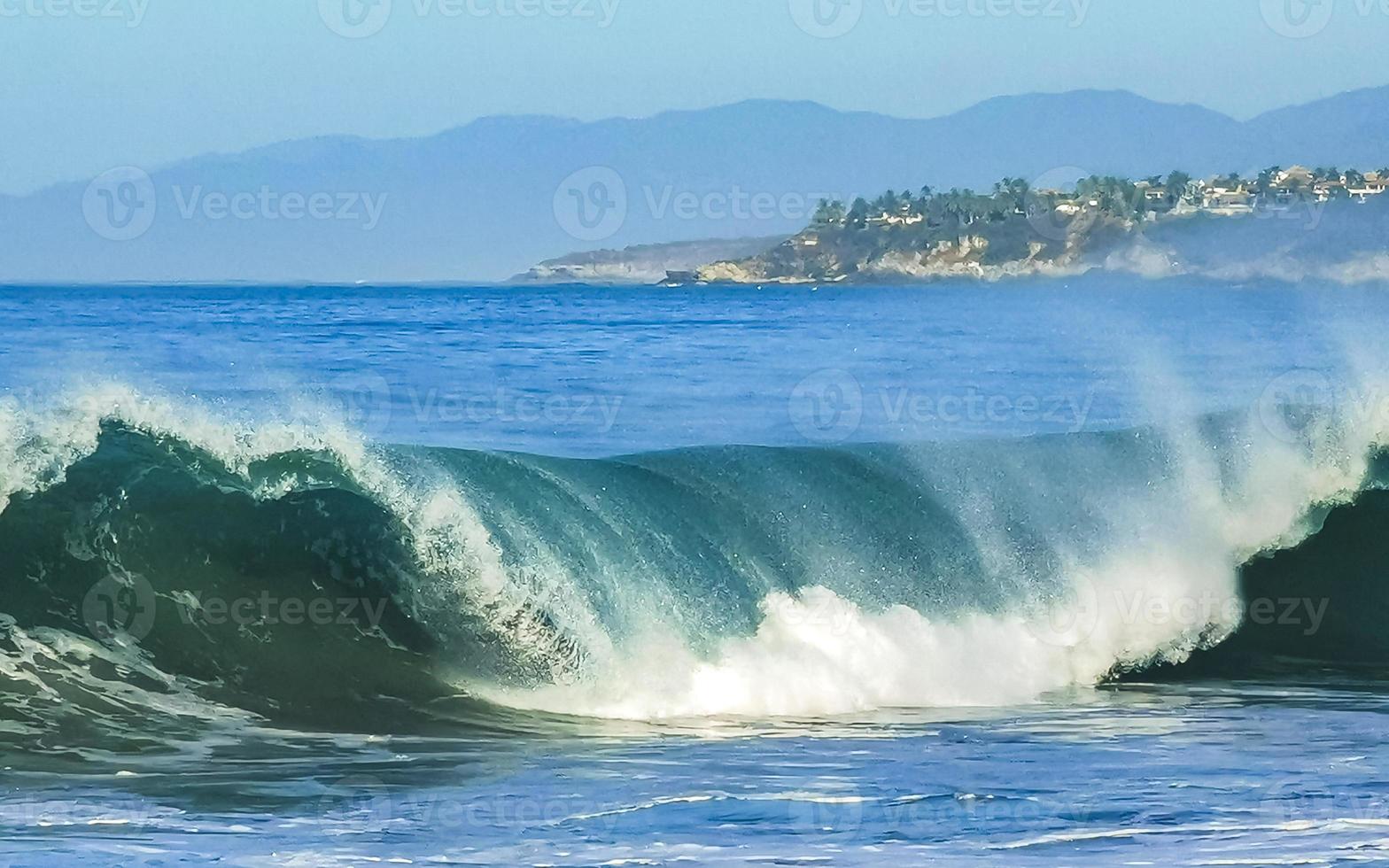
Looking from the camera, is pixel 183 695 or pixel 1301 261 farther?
pixel 1301 261

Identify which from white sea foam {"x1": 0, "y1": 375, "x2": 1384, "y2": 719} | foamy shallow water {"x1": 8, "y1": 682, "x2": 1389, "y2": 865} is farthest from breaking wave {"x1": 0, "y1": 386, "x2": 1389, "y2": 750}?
foamy shallow water {"x1": 8, "y1": 682, "x2": 1389, "y2": 865}

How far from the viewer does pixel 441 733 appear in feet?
40.1

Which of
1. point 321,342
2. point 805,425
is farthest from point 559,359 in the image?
point 805,425

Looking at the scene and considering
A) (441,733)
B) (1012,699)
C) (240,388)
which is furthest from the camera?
(240,388)

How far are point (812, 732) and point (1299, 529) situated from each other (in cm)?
713

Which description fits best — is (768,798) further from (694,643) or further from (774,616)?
(774,616)

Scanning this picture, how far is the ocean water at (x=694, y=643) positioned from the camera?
32.2 ft

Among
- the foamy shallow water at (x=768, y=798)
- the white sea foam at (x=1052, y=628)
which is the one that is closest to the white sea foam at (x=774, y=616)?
the white sea foam at (x=1052, y=628)

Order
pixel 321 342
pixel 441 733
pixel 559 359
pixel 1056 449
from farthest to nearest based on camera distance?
pixel 321 342
pixel 559 359
pixel 1056 449
pixel 441 733

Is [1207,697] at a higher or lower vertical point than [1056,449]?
lower

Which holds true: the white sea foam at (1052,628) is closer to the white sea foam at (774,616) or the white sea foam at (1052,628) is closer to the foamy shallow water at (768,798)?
the white sea foam at (774,616)

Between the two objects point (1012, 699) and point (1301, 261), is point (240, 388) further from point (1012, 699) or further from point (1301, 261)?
point (1301, 261)

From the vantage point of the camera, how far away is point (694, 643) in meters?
14.0

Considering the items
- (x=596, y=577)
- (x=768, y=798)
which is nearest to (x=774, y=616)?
(x=596, y=577)
